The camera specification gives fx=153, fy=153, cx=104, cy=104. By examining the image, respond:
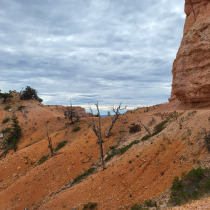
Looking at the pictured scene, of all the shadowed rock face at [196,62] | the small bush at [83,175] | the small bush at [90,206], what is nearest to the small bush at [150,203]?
the small bush at [90,206]

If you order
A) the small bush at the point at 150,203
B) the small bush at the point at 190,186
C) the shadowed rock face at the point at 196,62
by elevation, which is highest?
the shadowed rock face at the point at 196,62

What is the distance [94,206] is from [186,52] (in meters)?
15.0

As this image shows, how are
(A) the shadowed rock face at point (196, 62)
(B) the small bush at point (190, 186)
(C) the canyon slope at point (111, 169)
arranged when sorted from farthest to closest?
(A) the shadowed rock face at point (196, 62) → (C) the canyon slope at point (111, 169) → (B) the small bush at point (190, 186)

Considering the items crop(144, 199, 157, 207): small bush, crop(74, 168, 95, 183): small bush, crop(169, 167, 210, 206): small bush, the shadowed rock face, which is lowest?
crop(74, 168, 95, 183): small bush

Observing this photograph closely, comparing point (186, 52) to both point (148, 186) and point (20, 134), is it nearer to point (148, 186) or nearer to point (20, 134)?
point (148, 186)

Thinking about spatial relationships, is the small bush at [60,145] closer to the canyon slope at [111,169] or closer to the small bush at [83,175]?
the canyon slope at [111,169]

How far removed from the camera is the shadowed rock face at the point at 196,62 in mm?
13547

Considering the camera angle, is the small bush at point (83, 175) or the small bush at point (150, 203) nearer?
the small bush at point (150, 203)

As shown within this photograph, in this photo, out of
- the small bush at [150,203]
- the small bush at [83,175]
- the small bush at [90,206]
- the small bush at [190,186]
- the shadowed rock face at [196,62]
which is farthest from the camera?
the shadowed rock face at [196,62]

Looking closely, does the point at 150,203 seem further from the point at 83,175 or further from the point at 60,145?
the point at 60,145

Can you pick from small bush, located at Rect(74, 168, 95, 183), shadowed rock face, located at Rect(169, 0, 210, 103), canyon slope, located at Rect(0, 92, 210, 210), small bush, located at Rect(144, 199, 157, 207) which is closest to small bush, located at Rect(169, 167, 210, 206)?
canyon slope, located at Rect(0, 92, 210, 210)

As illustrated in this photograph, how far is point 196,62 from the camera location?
1423 centimetres

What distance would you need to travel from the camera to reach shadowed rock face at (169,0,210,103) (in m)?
13.5

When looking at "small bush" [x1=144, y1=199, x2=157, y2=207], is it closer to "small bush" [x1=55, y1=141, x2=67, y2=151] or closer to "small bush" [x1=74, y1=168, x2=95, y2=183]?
"small bush" [x1=74, y1=168, x2=95, y2=183]
